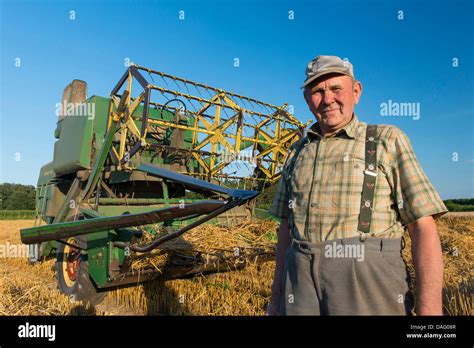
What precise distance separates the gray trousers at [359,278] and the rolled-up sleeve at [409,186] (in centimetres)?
13

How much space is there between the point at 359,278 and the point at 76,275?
135 inches

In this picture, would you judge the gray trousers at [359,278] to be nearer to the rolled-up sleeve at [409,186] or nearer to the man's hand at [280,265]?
the rolled-up sleeve at [409,186]

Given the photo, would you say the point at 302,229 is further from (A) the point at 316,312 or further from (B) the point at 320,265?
(A) the point at 316,312

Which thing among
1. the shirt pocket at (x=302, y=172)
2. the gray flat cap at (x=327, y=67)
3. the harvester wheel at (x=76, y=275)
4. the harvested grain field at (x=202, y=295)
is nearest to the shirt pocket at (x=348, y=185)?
the shirt pocket at (x=302, y=172)

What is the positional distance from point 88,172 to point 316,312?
4533mm

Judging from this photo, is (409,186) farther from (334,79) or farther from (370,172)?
(334,79)

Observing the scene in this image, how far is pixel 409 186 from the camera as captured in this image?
1.27m

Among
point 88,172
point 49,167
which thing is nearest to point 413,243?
point 88,172

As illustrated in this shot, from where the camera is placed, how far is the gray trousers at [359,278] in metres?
1.24

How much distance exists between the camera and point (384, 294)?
1238mm

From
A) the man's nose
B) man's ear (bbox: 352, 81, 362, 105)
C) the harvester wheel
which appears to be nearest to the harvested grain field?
the harvester wheel

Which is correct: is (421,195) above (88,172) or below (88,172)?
below

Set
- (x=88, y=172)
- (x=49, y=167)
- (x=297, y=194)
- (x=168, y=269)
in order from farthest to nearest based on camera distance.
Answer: (x=49, y=167)
(x=88, y=172)
(x=168, y=269)
(x=297, y=194)

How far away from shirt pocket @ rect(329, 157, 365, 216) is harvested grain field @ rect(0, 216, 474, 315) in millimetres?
2314
